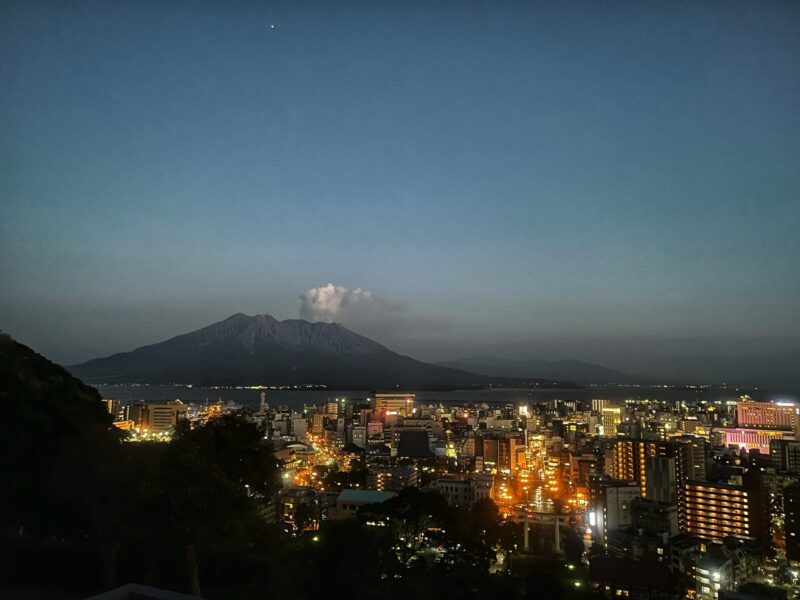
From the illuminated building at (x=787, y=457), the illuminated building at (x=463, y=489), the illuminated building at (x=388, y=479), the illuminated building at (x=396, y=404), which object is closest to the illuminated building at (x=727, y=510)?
the illuminated building at (x=463, y=489)

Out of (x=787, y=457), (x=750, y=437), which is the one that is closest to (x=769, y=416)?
(x=750, y=437)

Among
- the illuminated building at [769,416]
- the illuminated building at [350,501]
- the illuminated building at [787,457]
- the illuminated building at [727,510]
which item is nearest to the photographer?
the illuminated building at [350,501]

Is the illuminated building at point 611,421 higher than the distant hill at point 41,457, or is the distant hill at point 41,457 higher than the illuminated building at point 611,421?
the distant hill at point 41,457

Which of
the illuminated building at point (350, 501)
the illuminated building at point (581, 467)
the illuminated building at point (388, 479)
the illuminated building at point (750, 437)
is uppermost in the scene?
the illuminated building at point (350, 501)

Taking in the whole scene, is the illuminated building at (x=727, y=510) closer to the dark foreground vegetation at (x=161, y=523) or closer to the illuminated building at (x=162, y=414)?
the dark foreground vegetation at (x=161, y=523)

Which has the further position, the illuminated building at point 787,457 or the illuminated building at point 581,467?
the illuminated building at point 787,457

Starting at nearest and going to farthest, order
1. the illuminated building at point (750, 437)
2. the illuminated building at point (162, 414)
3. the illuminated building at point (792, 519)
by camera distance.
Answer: the illuminated building at point (792, 519), the illuminated building at point (750, 437), the illuminated building at point (162, 414)
